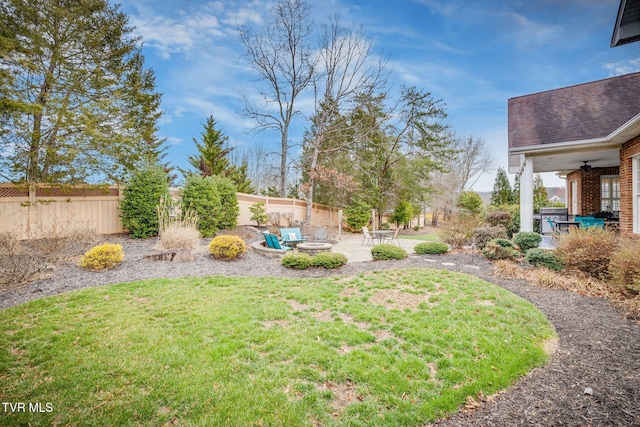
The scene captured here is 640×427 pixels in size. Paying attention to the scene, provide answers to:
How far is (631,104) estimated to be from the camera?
9266 mm

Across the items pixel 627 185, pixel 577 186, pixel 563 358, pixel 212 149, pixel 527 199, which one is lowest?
pixel 563 358

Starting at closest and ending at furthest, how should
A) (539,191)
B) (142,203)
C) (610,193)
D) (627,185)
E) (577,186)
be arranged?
1. (627,185)
2. (142,203)
3. (610,193)
4. (577,186)
5. (539,191)

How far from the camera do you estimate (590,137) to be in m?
8.32

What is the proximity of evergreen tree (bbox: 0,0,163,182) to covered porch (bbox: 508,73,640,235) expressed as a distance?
13.7m

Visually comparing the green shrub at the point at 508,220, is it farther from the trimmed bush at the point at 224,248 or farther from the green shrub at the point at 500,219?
the trimmed bush at the point at 224,248

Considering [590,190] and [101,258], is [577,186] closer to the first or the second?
[590,190]

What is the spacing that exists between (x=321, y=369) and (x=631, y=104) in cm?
1286

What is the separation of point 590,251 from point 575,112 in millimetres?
6280

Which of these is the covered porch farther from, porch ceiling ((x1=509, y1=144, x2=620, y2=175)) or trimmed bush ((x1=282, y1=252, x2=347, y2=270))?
trimmed bush ((x1=282, y1=252, x2=347, y2=270))

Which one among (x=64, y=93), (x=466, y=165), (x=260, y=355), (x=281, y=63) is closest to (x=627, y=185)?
(x=260, y=355)

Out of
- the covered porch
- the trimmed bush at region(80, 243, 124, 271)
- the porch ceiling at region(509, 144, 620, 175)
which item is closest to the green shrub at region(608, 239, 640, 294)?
the covered porch

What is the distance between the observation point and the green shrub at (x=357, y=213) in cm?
1914

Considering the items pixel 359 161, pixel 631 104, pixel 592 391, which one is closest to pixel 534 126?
pixel 631 104

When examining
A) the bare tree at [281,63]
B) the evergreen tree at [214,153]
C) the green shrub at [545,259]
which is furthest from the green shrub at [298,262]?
the evergreen tree at [214,153]
